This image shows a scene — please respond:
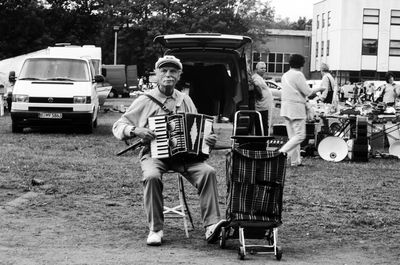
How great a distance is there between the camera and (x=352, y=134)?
16.0 metres

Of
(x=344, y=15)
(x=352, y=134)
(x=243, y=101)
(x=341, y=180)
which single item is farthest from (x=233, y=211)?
(x=344, y=15)

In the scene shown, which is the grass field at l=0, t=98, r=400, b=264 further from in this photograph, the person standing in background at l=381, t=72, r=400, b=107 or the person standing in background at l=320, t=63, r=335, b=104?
the person standing in background at l=381, t=72, r=400, b=107

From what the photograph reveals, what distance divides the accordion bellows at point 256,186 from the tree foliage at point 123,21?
53469 mm

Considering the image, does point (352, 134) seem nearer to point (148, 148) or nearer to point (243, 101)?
point (243, 101)

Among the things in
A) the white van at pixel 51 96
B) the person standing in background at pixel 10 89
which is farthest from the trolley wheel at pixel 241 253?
the person standing in background at pixel 10 89

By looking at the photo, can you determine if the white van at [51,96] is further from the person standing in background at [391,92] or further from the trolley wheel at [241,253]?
the trolley wheel at [241,253]

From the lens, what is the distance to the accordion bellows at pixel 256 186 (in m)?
6.95

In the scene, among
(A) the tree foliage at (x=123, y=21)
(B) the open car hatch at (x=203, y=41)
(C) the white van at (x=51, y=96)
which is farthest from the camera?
(A) the tree foliage at (x=123, y=21)

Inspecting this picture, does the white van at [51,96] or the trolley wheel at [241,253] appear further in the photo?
the white van at [51,96]

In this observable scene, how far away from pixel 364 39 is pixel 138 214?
229 feet

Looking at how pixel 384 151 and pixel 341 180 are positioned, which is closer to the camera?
pixel 341 180

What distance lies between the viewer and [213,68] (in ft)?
49.0

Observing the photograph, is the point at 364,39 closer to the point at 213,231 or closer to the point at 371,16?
the point at 371,16

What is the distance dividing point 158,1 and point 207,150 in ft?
206
